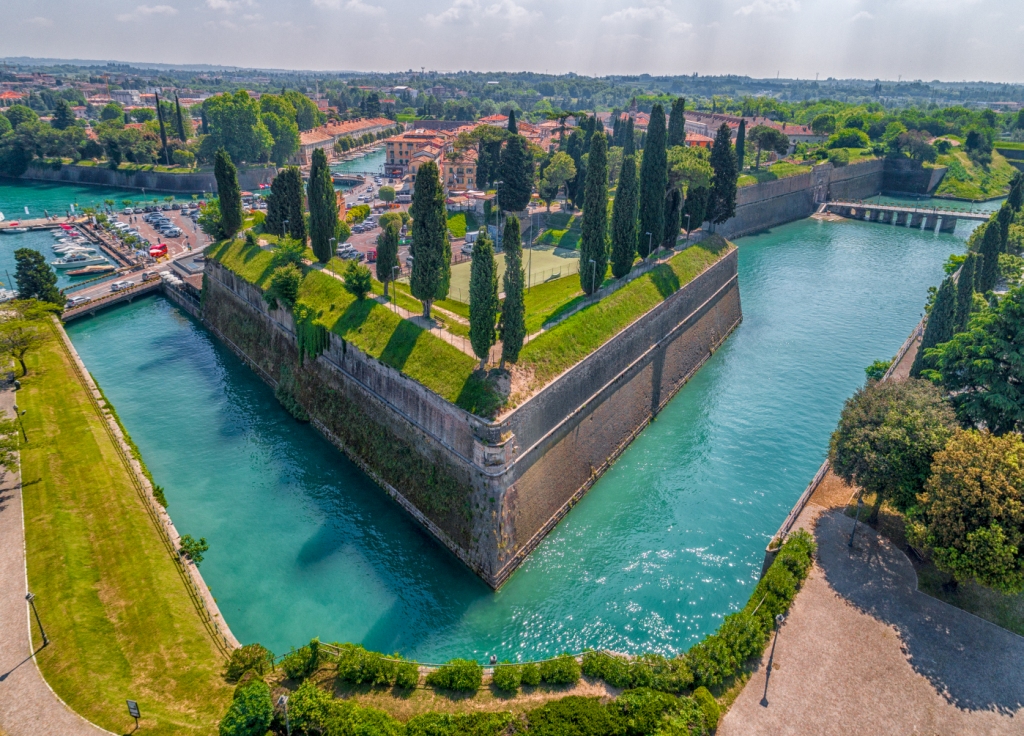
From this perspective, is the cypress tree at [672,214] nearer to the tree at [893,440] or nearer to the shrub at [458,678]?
the tree at [893,440]

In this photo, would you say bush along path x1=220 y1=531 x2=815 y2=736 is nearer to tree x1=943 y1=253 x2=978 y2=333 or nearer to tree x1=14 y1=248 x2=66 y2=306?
tree x1=943 y1=253 x2=978 y2=333

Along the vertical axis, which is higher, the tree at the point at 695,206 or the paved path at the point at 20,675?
the tree at the point at 695,206

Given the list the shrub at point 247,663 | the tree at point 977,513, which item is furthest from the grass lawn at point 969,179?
the shrub at point 247,663

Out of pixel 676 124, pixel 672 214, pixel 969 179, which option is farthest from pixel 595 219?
pixel 969 179

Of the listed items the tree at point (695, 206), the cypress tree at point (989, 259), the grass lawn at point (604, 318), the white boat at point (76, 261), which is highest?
the tree at point (695, 206)

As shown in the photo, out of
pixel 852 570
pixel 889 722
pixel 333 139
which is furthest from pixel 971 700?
pixel 333 139

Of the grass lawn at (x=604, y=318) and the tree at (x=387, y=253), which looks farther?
the tree at (x=387, y=253)

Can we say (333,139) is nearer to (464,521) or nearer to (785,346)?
(785,346)

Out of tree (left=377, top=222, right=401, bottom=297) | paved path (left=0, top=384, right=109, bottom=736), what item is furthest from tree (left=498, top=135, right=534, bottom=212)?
paved path (left=0, top=384, right=109, bottom=736)
